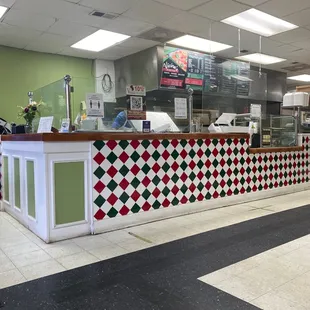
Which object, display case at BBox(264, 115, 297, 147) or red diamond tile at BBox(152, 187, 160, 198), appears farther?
display case at BBox(264, 115, 297, 147)

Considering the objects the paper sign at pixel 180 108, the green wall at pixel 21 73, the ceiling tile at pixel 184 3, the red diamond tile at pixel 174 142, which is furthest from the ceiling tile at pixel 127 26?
the red diamond tile at pixel 174 142

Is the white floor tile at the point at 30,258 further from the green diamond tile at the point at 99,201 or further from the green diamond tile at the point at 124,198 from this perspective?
the green diamond tile at the point at 124,198

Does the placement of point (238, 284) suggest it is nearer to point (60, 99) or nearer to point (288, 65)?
point (60, 99)

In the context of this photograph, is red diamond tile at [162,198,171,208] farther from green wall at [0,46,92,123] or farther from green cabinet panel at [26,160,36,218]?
green wall at [0,46,92,123]

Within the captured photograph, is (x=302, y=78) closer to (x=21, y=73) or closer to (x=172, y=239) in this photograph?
(x=21, y=73)

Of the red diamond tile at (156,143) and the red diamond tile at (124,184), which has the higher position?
the red diamond tile at (156,143)

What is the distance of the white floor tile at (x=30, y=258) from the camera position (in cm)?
257

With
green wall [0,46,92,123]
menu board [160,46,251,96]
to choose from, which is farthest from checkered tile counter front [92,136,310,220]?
green wall [0,46,92,123]

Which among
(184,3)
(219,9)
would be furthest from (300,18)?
(184,3)

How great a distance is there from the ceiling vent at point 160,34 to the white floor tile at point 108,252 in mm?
4086

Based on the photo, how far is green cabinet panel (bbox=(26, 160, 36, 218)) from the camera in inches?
132

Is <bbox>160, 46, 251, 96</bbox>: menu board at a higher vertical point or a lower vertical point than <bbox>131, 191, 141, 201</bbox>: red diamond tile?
higher

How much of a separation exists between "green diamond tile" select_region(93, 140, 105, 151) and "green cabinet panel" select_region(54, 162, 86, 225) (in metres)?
0.23

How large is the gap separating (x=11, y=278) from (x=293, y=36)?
6268mm
